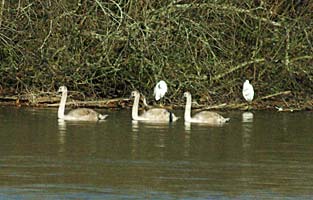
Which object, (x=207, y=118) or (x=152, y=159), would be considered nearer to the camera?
(x=152, y=159)

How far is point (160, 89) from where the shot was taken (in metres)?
22.5

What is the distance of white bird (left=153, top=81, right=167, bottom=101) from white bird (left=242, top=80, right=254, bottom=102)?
5.32 ft

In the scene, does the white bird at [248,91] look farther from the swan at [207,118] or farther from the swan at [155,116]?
the swan at [155,116]

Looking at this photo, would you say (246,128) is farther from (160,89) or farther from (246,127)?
(160,89)

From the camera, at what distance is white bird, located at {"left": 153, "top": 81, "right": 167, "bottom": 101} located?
22359mm

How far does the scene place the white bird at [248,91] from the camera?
75.0ft

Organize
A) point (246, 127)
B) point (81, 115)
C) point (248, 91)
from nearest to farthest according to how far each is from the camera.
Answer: point (246, 127), point (81, 115), point (248, 91)

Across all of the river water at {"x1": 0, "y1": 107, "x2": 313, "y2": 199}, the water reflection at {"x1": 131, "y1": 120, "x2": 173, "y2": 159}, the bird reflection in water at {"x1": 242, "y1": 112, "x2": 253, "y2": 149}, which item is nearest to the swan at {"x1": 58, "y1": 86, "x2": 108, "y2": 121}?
the river water at {"x1": 0, "y1": 107, "x2": 313, "y2": 199}

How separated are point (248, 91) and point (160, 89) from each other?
5.67ft

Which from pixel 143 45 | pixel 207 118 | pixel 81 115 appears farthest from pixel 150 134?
pixel 143 45

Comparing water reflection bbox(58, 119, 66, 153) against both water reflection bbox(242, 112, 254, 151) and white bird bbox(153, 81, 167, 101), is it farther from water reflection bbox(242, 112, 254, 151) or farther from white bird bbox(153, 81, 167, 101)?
white bird bbox(153, 81, 167, 101)

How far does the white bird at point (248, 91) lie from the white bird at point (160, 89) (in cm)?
162

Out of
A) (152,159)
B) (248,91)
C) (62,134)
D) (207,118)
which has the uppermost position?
(248,91)

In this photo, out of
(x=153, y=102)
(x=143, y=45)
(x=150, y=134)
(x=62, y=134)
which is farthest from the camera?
(x=153, y=102)
